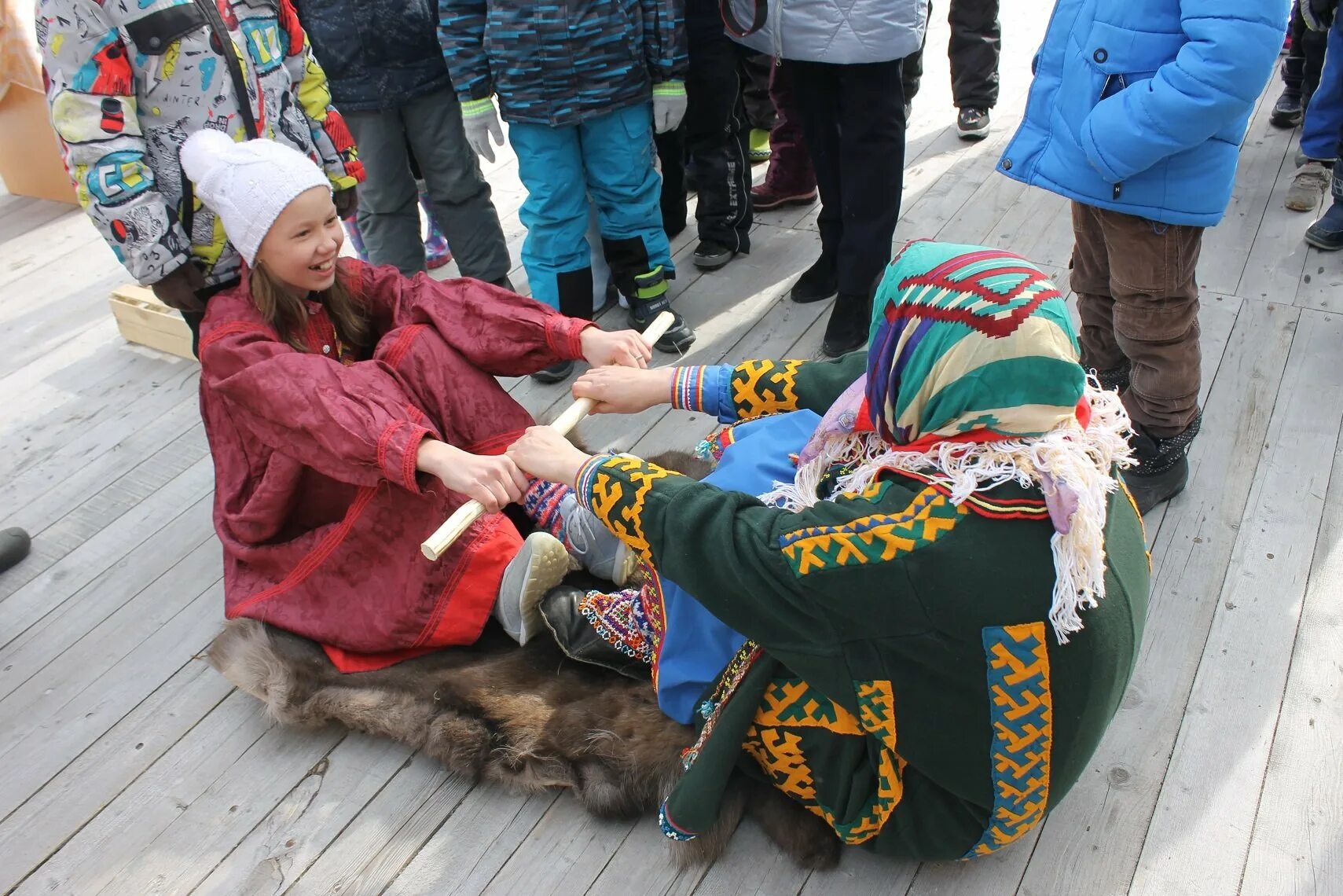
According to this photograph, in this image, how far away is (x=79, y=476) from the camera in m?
2.81

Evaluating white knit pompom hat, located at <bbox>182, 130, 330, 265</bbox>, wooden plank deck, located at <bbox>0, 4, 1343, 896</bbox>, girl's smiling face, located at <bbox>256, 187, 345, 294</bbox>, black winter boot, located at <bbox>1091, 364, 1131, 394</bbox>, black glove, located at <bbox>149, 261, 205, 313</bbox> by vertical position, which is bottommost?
wooden plank deck, located at <bbox>0, 4, 1343, 896</bbox>

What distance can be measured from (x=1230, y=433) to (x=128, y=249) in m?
2.59

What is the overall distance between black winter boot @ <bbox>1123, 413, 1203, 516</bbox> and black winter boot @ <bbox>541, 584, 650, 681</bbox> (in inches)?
47.5

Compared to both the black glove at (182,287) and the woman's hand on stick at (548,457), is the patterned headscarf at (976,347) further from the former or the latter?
the black glove at (182,287)

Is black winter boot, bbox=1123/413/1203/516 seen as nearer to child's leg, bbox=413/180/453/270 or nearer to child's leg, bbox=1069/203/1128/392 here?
child's leg, bbox=1069/203/1128/392

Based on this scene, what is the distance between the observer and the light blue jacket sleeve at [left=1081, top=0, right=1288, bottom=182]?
5.72ft

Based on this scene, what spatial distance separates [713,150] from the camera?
338 cm

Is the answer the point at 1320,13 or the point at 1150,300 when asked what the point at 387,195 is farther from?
the point at 1320,13

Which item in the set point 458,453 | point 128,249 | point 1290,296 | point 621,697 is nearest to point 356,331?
point 128,249

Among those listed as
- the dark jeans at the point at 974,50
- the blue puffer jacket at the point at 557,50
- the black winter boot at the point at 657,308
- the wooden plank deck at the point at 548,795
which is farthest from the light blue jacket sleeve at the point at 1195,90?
the dark jeans at the point at 974,50

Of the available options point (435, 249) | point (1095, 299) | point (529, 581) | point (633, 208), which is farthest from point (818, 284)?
point (529, 581)

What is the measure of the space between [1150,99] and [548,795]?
1707 millimetres

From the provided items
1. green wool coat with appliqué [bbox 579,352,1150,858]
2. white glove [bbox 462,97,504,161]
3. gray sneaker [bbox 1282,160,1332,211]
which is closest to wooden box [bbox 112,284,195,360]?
white glove [bbox 462,97,504,161]

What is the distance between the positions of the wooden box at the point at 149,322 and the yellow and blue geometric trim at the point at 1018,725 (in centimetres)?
277
